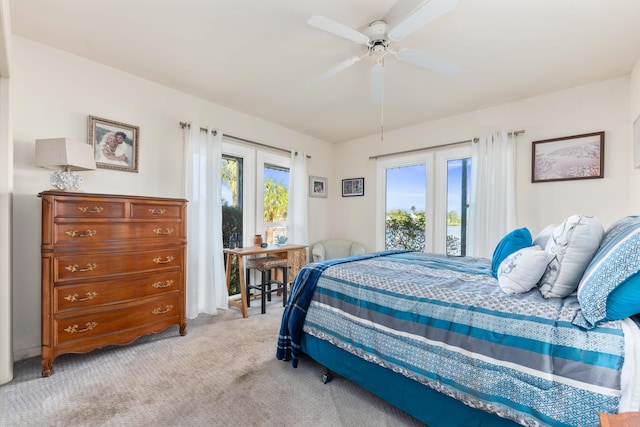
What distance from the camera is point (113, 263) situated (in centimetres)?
223

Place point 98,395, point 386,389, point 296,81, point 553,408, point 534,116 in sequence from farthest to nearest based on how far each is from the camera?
point 534,116 → point 296,81 → point 98,395 → point 386,389 → point 553,408

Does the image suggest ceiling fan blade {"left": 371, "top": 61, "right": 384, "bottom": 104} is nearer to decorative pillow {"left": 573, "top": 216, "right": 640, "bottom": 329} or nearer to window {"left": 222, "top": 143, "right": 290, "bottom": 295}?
decorative pillow {"left": 573, "top": 216, "right": 640, "bottom": 329}

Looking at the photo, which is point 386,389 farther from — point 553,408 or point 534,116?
point 534,116

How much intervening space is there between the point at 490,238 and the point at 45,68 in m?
4.61

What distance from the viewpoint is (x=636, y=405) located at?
942 millimetres

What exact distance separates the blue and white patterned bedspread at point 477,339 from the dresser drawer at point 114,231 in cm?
151

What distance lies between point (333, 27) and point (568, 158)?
2.92 metres

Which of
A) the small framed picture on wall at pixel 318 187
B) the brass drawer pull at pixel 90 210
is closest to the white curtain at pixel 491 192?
the small framed picture on wall at pixel 318 187

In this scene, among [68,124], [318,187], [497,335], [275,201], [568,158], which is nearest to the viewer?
[497,335]

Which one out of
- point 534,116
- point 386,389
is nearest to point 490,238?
point 534,116

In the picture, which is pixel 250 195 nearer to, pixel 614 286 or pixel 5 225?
pixel 5 225

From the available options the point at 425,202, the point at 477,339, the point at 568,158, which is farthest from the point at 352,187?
the point at 477,339

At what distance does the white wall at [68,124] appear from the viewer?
2.22 meters

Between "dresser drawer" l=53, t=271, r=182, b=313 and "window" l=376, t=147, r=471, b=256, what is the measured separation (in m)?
3.12
